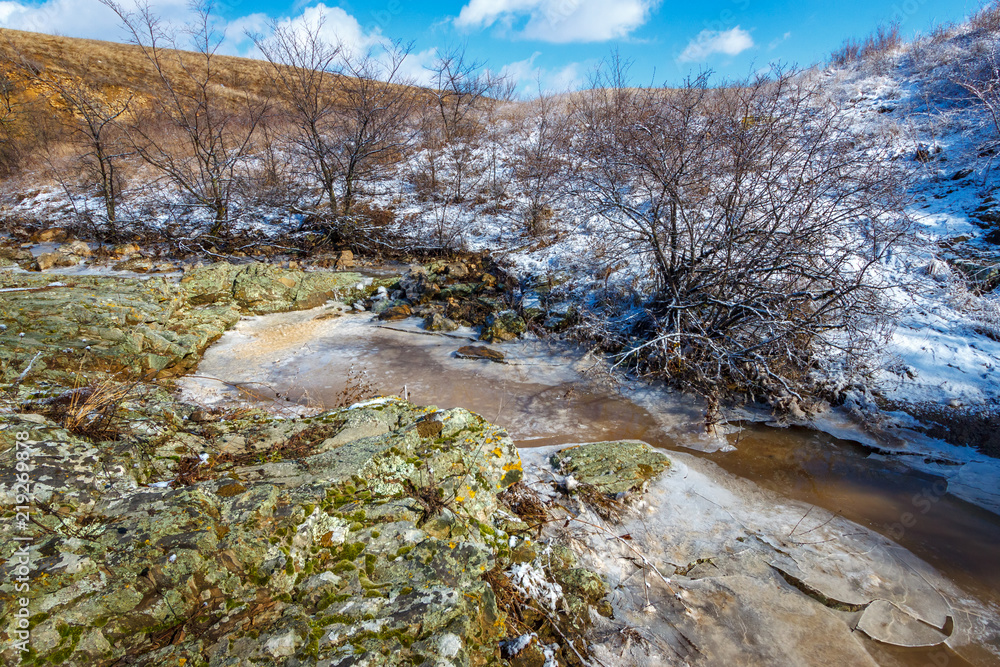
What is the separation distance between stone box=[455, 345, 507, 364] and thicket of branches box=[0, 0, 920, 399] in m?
1.48

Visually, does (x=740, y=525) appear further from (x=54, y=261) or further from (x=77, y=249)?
(x=77, y=249)

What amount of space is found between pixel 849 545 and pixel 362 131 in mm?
12312

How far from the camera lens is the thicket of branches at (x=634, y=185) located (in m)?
5.63

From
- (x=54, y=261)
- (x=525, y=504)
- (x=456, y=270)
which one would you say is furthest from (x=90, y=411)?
(x=54, y=261)

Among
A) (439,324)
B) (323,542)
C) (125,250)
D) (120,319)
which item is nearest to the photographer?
(323,542)

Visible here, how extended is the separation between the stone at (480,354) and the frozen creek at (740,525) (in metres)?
0.17

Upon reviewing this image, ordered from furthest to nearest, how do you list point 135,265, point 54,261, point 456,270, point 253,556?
point 135,265, point 54,261, point 456,270, point 253,556

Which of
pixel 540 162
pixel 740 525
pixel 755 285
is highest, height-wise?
pixel 540 162

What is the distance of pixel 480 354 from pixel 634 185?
12.9ft

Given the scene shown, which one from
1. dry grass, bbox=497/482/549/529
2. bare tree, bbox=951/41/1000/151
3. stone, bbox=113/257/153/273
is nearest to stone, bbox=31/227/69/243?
stone, bbox=113/257/153/273

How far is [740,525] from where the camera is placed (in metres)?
3.56

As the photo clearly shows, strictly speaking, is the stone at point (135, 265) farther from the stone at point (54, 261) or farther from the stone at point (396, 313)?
the stone at point (396, 313)

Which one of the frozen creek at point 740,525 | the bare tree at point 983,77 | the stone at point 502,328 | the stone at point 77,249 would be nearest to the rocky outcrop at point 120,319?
the frozen creek at point 740,525

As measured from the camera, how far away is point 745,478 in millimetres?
4246
